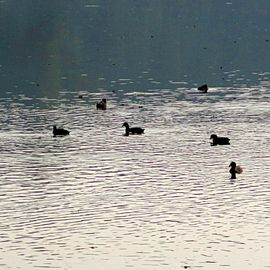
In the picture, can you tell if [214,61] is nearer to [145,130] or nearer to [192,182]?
[145,130]

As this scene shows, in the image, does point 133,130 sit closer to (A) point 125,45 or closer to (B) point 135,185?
(B) point 135,185

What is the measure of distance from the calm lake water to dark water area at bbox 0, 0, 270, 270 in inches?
3.7

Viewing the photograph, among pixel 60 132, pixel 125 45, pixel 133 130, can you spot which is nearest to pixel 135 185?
pixel 133 130

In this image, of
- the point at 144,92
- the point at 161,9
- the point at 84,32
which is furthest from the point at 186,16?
the point at 144,92

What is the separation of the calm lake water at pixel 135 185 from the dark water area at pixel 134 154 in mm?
94

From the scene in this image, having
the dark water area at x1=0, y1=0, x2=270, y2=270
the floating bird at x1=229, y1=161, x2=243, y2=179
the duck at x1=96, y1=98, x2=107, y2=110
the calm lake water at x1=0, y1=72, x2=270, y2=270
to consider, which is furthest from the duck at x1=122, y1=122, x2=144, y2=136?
the floating bird at x1=229, y1=161, x2=243, y2=179

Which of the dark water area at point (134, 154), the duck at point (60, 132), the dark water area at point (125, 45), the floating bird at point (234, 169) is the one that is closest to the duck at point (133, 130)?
the dark water area at point (134, 154)

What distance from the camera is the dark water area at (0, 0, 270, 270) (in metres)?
45.9

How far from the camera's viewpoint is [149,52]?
12450 centimetres

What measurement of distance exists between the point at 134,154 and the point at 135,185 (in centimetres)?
916

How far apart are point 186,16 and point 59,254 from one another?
131588mm

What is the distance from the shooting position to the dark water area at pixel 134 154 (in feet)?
151

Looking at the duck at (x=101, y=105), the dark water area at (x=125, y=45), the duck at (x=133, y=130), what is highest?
the dark water area at (x=125, y=45)

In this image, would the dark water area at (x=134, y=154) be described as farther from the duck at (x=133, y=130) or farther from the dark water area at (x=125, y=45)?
the duck at (x=133, y=130)
